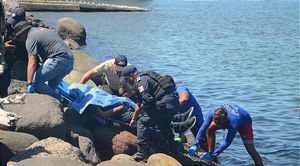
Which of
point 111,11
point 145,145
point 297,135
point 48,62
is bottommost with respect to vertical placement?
point 111,11

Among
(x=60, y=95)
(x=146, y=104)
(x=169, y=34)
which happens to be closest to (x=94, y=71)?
(x=60, y=95)

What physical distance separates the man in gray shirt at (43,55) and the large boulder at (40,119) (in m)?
1.20

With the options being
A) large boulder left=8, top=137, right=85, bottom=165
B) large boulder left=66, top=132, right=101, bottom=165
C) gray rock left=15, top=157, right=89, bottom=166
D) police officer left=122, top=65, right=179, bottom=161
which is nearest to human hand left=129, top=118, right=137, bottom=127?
police officer left=122, top=65, right=179, bottom=161

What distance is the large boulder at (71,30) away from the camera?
26.8m

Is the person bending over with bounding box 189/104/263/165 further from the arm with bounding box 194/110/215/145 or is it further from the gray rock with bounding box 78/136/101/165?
the gray rock with bounding box 78/136/101/165

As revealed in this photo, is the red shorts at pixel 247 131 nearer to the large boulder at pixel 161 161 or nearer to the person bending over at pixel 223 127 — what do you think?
the person bending over at pixel 223 127

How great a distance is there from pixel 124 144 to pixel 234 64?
1701 cm

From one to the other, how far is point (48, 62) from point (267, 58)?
1970 cm

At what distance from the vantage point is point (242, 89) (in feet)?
62.5

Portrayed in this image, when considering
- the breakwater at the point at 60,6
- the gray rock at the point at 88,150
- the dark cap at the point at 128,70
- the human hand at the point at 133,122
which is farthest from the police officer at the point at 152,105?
the breakwater at the point at 60,6

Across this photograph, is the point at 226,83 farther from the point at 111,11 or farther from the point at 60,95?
the point at 111,11

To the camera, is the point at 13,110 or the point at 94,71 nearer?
the point at 13,110

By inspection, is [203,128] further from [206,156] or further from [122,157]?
[122,157]

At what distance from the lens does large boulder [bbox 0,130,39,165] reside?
7.05m
